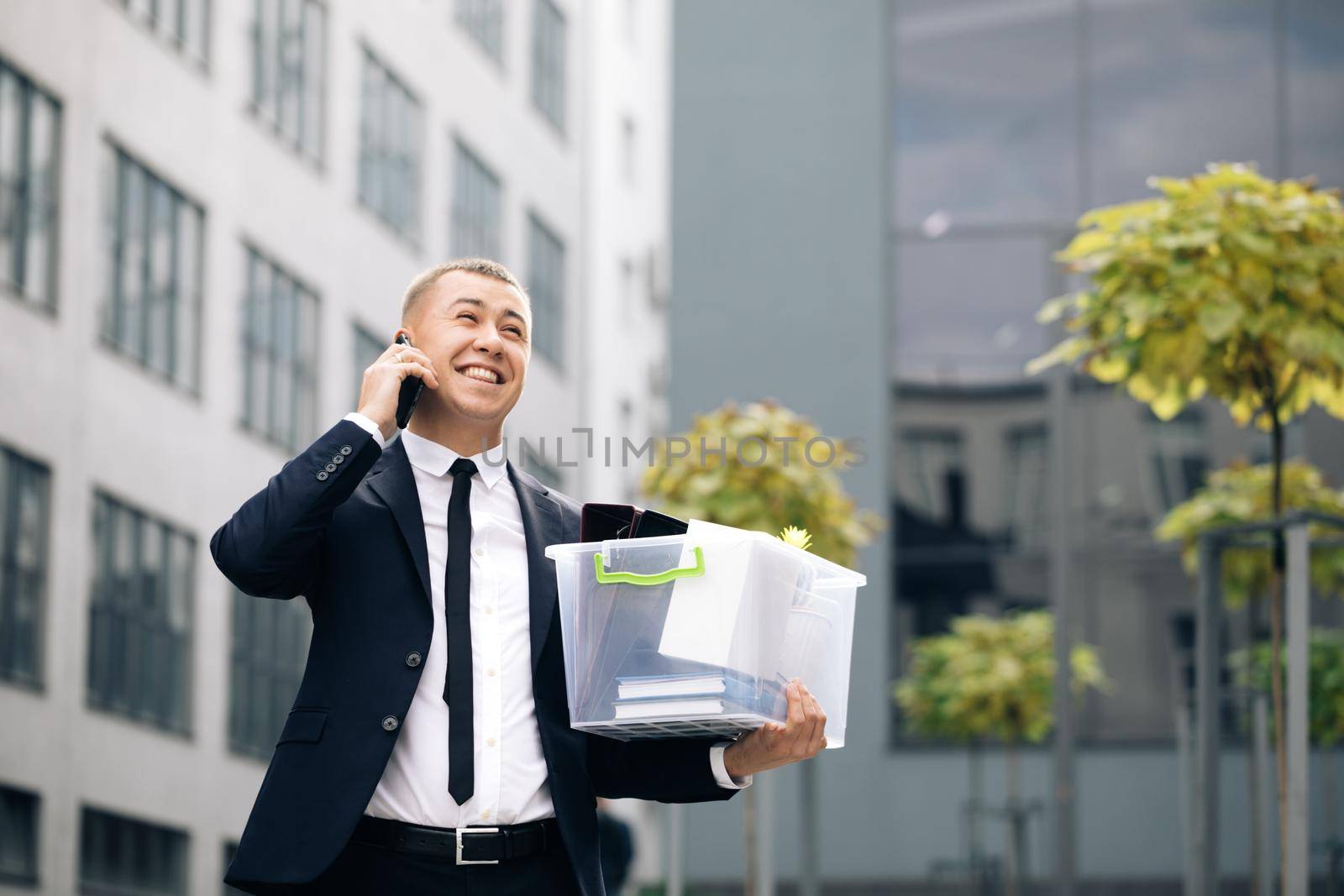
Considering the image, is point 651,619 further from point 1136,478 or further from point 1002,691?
point 1136,478

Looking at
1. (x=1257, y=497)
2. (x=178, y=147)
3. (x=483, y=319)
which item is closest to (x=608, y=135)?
(x=178, y=147)

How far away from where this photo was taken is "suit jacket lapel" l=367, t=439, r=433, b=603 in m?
3.48

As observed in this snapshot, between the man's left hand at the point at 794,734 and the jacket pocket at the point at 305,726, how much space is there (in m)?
0.74

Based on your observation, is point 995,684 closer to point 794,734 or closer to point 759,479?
point 759,479

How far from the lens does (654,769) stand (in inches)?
142

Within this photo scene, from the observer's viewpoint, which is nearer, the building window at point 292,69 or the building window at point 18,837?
the building window at point 18,837

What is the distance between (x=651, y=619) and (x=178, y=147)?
19.9 meters

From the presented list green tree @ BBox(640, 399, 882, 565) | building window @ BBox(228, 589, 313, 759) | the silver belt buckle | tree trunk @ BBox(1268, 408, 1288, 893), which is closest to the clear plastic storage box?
the silver belt buckle

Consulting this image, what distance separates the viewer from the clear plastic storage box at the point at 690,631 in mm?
3238

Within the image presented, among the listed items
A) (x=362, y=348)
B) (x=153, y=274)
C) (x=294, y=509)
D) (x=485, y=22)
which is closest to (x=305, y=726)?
(x=294, y=509)

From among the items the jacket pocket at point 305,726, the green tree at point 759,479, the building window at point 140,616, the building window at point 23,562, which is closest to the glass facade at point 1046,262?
the building window at point 140,616

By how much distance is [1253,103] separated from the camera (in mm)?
26672

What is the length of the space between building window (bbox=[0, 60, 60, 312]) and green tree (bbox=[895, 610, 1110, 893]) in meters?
10.8

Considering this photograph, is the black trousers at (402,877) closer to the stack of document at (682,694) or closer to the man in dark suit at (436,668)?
the man in dark suit at (436,668)
